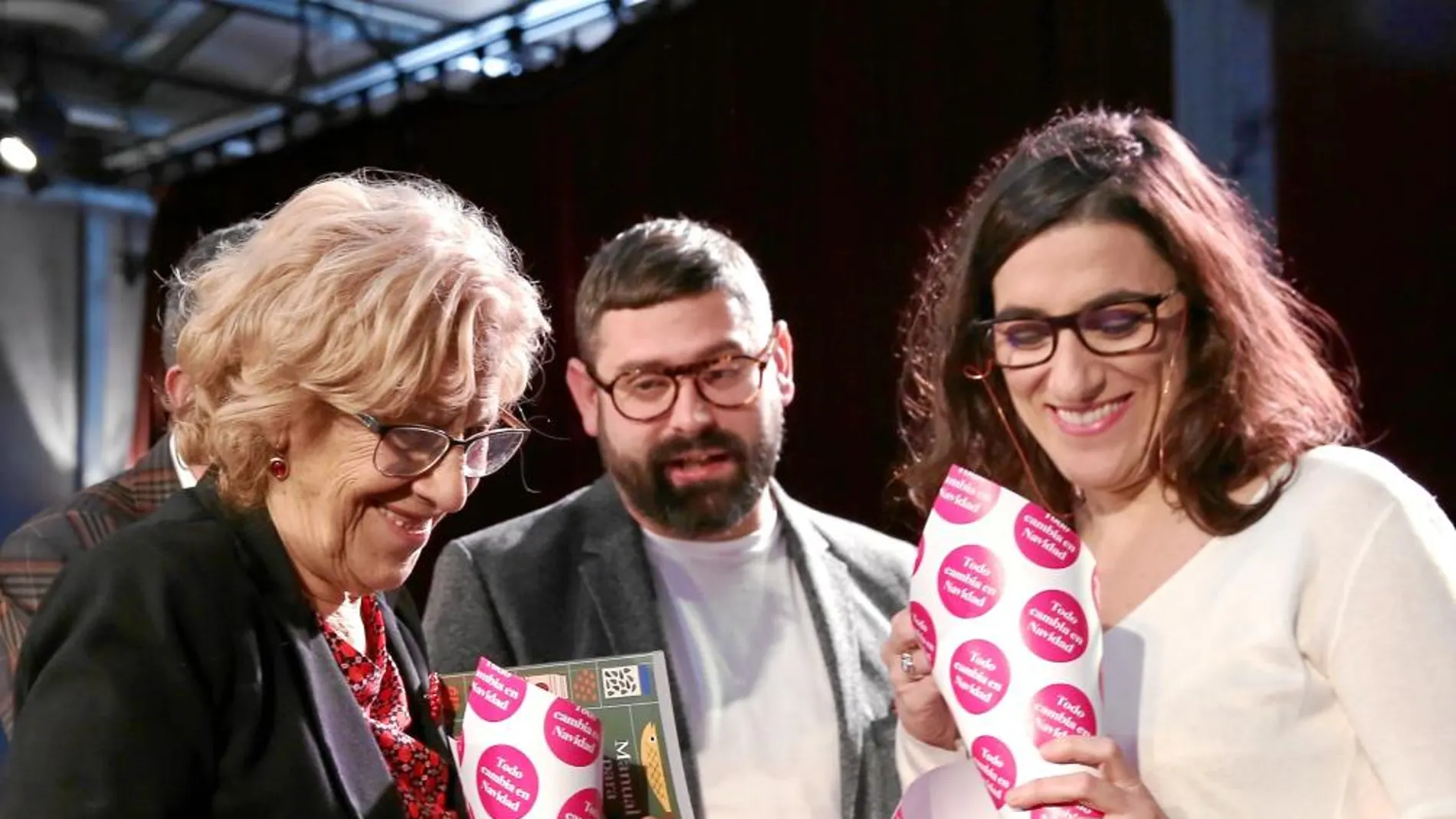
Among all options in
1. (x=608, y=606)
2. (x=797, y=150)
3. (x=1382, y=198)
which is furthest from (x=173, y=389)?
(x=797, y=150)

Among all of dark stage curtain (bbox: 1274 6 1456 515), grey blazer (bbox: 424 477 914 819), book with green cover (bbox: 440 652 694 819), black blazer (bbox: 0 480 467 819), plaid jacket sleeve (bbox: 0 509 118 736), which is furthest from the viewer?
dark stage curtain (bbox: 1274 6 1456 515)

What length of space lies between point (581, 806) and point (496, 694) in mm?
143

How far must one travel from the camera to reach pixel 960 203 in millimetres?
4305

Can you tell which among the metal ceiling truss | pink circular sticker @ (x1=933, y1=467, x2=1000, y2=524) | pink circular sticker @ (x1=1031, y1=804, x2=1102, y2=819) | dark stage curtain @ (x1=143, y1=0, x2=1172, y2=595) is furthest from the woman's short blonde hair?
the metal ceiling truss

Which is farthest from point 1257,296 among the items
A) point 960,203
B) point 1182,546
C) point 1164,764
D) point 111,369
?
point 111,369

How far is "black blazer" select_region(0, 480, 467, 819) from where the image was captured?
1.25m

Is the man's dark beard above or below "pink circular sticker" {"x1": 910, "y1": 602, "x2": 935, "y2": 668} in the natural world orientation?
above

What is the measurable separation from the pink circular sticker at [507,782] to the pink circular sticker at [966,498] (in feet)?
1.61

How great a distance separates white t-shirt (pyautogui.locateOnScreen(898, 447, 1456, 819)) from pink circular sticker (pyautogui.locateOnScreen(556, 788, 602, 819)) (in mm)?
576

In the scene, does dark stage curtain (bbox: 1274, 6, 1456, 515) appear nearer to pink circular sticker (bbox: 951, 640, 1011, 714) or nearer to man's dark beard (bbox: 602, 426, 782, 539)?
man's dark beard (bbox: 602, 426, 782, 539)

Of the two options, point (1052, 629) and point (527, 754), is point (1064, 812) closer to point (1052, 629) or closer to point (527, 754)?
point (1052, 629)

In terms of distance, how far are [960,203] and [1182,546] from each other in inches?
108

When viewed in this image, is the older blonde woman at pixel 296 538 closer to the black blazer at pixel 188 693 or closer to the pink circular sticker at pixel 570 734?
the black blazer at pixel 188 693

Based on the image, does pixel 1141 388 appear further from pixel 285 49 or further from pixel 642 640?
pixel 285 49
